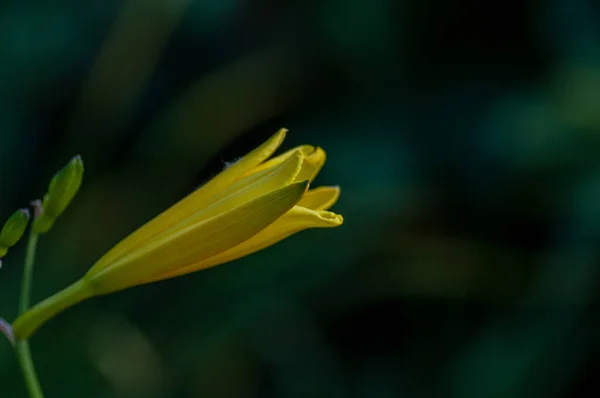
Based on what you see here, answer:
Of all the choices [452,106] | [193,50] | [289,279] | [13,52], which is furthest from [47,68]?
[452,106]

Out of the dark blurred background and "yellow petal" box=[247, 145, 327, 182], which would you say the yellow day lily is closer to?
"yellow petal" box=[247, 145, 327, 182]

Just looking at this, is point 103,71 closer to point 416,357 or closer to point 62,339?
point 62,339

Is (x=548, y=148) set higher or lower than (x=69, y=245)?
higher

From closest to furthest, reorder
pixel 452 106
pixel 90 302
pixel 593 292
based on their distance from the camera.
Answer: pixel 593 292 < pixel 90 302 < pixel 452 106

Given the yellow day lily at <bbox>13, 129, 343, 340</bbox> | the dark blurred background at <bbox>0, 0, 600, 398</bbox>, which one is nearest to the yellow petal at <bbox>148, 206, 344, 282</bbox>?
the yellow day lily at <bbox>13, 129, 343, 340</bbox>

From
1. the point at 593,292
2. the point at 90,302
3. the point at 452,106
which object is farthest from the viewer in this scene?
the point at 452,106

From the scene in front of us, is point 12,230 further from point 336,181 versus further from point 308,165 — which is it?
point 336,181
